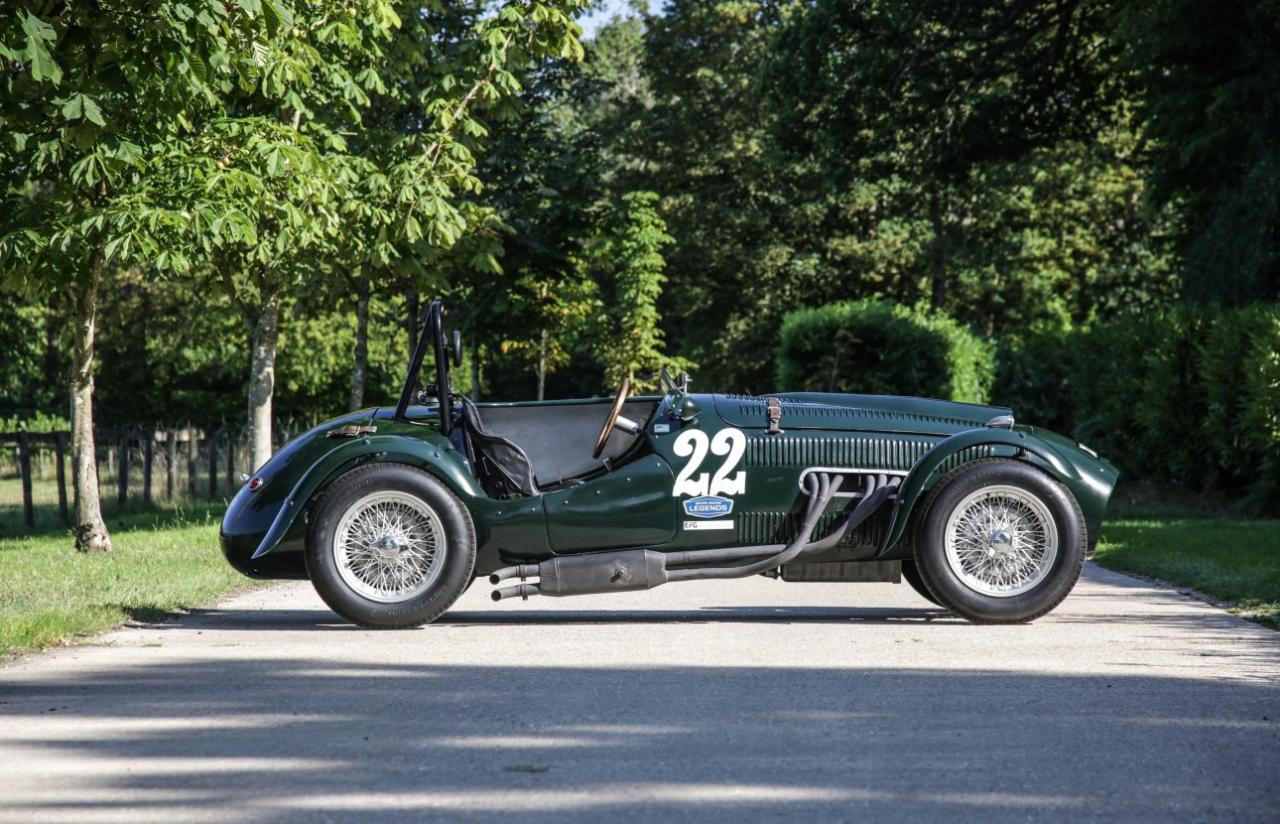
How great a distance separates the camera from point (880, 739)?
5.11m

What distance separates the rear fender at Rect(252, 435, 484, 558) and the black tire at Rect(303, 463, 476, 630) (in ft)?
0.21

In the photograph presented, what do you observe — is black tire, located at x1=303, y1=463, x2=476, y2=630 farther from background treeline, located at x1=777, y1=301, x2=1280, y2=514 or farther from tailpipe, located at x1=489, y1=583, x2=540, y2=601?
background treeline, located at x1=777, y1=301, x2=1280, y2=514

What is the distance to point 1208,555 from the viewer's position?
469 inches

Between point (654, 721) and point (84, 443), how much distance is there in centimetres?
945

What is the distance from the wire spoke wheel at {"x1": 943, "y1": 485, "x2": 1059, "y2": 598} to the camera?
8.04m

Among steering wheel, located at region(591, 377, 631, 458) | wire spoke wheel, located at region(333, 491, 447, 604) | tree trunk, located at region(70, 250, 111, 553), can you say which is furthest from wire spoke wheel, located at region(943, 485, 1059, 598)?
tree trunk, located at region(70, 250, 111, 553)

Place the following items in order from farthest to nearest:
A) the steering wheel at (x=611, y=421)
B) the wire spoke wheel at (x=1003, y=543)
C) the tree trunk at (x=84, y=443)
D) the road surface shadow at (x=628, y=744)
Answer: the tree trunk at (x=84, y=443)
the steering wheel at (x=611, y=421)
the wire spoke wheel at (x=1003, y=543)
the road surface shadow at (x=628, y=744)

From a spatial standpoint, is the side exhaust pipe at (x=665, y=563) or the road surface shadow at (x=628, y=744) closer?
the road surface shadow at (x=628, y=744)

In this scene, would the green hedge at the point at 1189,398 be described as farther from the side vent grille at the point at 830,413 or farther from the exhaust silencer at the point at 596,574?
the exhaust silencer at the point at 596,574

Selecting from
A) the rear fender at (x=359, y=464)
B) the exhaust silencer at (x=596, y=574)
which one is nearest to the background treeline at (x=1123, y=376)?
the exhaust silencer at (x=596, y=574)

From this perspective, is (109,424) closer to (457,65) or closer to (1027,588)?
(457,65)

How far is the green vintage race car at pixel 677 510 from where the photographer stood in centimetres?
793

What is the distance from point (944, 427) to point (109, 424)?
3772 cm

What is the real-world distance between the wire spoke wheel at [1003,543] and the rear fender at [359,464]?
8.35ft
